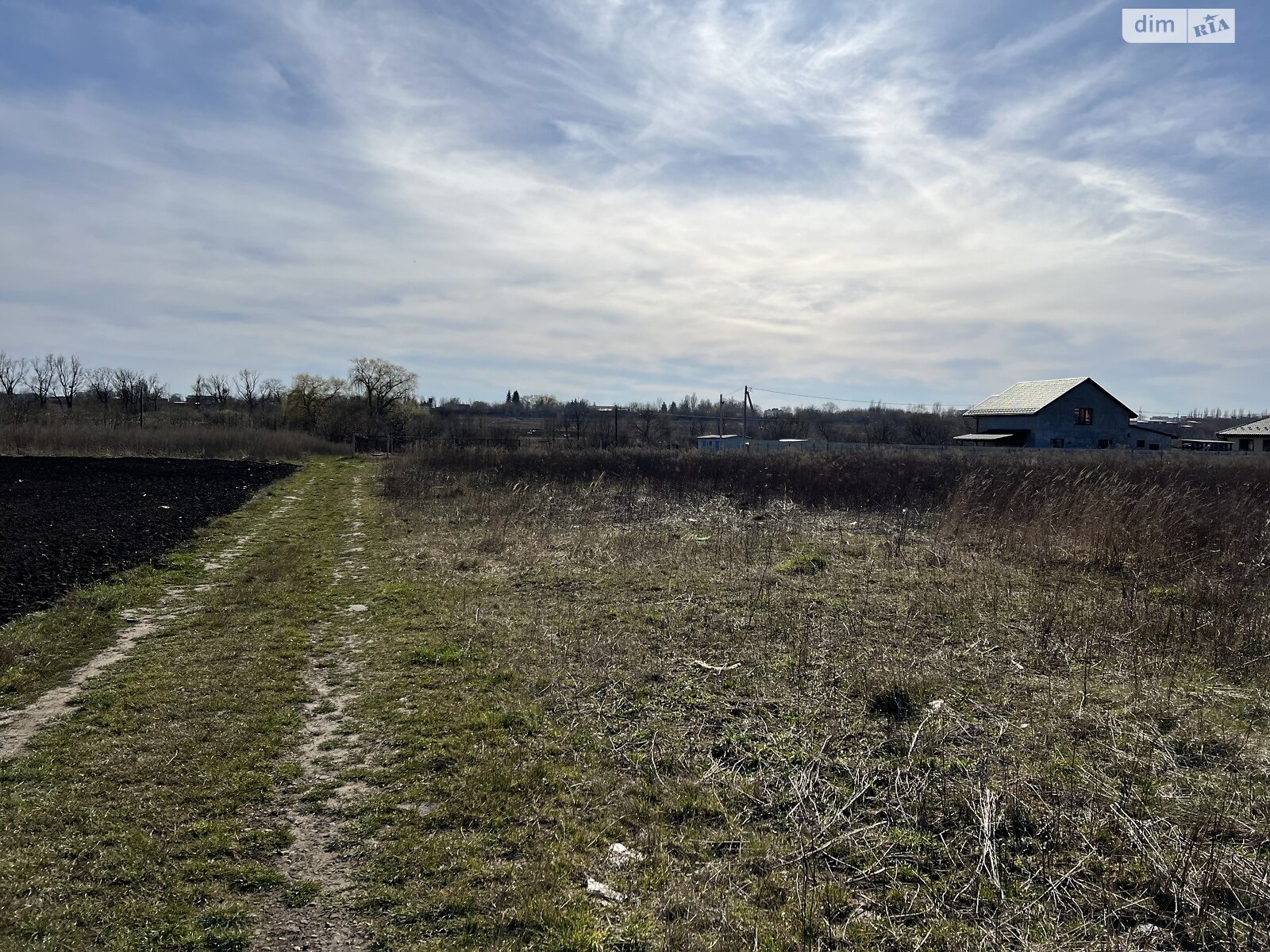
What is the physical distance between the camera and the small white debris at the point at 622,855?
3.61m

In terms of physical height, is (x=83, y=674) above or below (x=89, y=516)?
below

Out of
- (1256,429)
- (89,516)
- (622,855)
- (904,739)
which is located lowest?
(622,855)

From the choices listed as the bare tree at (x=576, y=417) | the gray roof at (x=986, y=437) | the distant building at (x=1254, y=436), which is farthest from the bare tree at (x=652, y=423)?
the distant building at (x=1254, y=436)

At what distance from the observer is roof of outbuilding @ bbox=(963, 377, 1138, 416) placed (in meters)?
46.8

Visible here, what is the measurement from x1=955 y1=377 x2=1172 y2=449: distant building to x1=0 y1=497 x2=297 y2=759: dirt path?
46819mm

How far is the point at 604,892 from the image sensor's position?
3.35 meters

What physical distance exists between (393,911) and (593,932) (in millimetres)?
919

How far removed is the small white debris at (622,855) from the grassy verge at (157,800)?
5.38 feet

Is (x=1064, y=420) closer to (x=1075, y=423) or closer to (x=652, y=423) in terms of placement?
(x=1075, y=423)

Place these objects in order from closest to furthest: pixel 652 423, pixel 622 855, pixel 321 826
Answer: pixel 622 855 → pixel 321 826 → pixel 652 423

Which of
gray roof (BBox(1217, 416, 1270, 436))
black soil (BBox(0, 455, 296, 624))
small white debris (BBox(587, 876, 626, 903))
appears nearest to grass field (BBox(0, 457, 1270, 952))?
small white debris (BBox(587, 876, 626, 903))

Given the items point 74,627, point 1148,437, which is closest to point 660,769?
point 74,627

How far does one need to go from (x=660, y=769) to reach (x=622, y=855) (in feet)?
3.22

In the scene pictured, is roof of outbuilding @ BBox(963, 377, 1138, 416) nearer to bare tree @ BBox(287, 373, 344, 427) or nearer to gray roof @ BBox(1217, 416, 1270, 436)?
gray roof @ BBox(1217, 416, 1270, 436)
